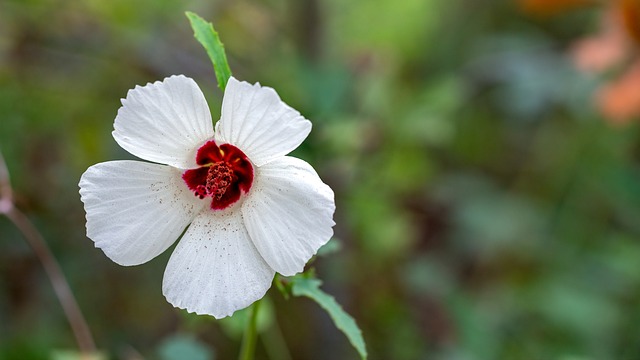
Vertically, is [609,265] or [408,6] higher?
[408,6]

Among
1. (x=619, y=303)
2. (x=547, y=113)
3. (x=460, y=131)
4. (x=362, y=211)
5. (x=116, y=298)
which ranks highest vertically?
(x=547, y=113)

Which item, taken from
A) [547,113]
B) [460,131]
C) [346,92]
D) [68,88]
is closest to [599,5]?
[547,113]

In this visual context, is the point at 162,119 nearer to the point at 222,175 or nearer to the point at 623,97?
the point at 222,175

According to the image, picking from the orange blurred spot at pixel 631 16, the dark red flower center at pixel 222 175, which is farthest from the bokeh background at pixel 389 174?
the dark red flower center at pixel 222 175

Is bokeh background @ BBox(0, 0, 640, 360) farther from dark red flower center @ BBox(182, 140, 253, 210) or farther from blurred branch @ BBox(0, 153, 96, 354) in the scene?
dark red flower center @ BBox(182, 140, 253, 210)

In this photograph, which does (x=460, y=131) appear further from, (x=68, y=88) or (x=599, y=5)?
(x=68, y=88)

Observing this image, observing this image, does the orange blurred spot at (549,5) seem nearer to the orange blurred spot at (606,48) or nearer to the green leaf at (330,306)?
the orange blurred spot at (606,48)
